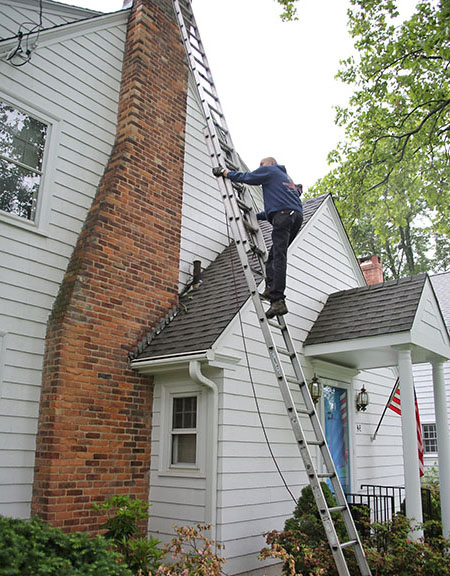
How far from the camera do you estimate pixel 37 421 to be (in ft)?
18.6

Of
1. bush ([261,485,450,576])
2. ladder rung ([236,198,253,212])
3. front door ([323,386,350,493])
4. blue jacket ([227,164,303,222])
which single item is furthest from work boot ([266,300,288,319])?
front door ([323,386,350,493])

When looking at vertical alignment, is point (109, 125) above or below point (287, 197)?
above

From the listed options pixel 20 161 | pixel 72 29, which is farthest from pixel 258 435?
pixel 72 29

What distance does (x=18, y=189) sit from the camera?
6.04m

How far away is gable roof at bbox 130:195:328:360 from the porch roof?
155 cm

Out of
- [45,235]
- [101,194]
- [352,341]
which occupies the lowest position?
[352,341]

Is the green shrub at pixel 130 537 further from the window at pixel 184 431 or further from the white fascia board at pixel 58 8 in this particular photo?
the white fascia board at pixel 58 8

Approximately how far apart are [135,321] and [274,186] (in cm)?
258

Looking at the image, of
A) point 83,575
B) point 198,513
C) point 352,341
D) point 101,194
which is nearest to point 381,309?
point 352,341

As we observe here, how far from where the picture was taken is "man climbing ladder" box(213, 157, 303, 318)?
205 inches

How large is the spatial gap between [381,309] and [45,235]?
4649 millimetres

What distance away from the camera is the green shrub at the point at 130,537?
4480 millimetres

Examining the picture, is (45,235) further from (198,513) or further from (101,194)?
(198,513)

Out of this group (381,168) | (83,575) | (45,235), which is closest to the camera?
(83,575)
